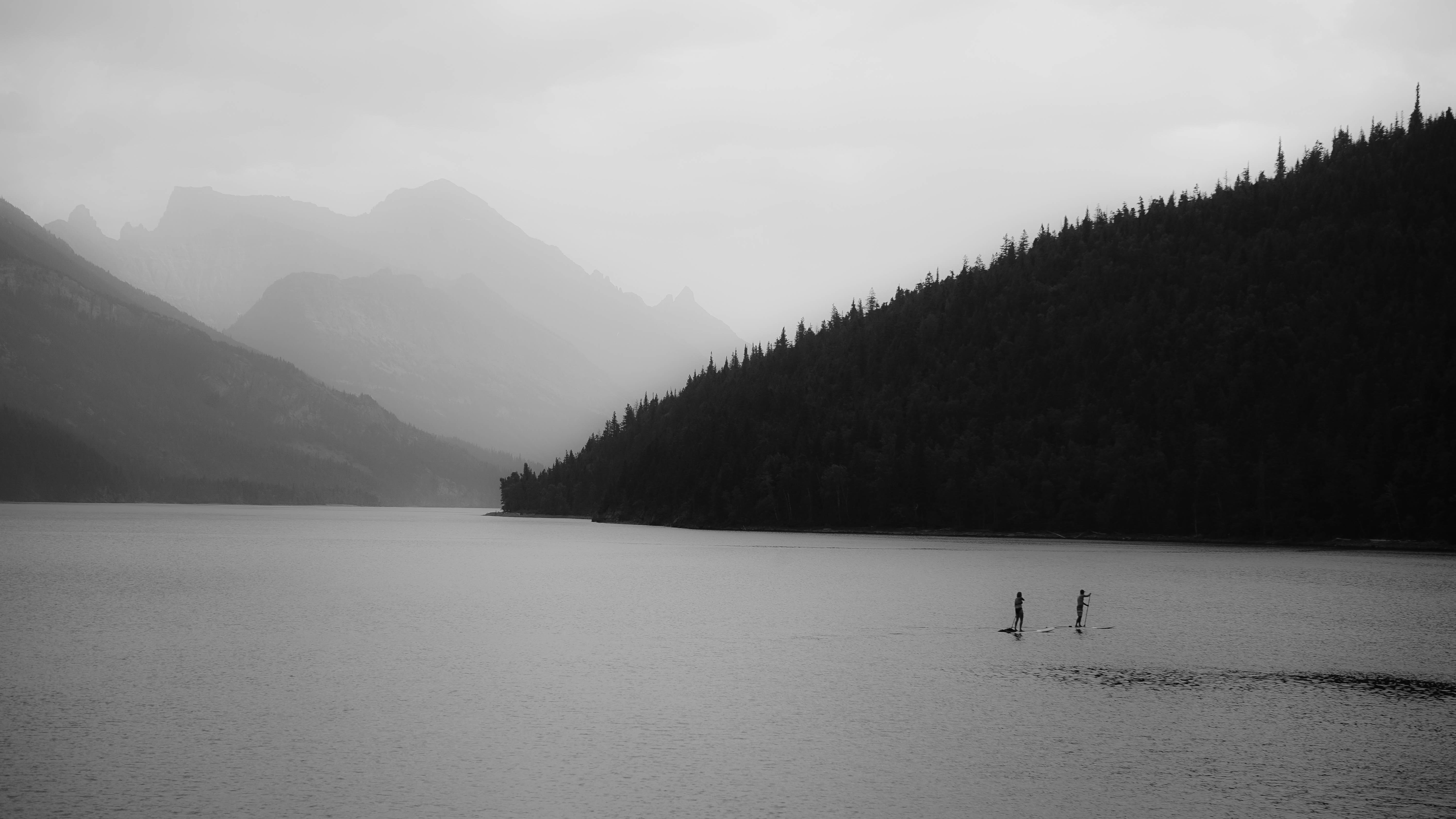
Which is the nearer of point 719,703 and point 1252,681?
point 719,703

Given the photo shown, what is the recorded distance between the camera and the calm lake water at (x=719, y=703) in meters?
36.9

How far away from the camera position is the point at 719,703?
52.6 m

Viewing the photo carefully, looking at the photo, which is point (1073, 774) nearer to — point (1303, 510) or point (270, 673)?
point (270, 673)

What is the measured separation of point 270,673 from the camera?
2304 inches

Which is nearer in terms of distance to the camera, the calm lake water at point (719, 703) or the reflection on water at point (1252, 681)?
the calm lake water at point (719, 703)

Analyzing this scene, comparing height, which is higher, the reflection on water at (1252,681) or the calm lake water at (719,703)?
the reflection on water at (1252,681)

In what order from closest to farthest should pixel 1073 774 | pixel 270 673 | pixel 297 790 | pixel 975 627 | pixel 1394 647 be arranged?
pixel 297 790, pixel 1073 774, pixel 270 673, pixel 1394 647, pixel 975 627

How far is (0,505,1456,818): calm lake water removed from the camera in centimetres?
3691

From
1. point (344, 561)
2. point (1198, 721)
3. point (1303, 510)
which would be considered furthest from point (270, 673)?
point (1303, 510)

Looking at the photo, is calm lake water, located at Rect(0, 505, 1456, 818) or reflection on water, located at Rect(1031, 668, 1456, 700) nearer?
calm lake water, located at Rect(0, 505, 1456, 818)

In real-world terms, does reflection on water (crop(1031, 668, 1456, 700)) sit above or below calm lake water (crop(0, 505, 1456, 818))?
above

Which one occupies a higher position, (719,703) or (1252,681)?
(1252,681)

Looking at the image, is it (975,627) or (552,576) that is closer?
(975,627)

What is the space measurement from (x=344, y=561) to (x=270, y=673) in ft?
323
